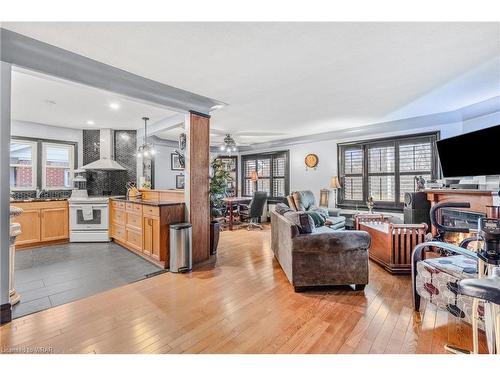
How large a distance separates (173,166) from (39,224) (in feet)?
10.3

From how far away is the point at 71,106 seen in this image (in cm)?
372

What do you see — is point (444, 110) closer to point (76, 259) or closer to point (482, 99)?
point (482, 99)

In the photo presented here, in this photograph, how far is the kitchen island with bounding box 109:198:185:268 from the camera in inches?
128

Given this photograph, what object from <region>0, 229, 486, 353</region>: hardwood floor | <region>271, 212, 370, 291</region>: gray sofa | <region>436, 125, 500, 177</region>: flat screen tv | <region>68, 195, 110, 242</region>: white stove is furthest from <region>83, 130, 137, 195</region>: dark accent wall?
<region>436, 125, 500, 177</region>: flat screen tv

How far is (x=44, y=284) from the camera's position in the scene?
2676 millimetres

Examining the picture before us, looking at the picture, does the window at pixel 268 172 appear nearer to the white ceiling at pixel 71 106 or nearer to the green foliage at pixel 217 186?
the green foliage at pixel 217 186

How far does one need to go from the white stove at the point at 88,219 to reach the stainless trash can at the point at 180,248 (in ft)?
7.54

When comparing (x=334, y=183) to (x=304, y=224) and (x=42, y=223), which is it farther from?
(x=42, y=223)

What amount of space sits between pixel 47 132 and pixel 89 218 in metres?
2.09

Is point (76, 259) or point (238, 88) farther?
point (76, 259)

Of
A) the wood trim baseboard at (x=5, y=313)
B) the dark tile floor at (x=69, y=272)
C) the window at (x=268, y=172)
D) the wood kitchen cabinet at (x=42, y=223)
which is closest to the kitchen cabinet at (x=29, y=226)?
the wood kitchen cabinet at (x=42, y=223)

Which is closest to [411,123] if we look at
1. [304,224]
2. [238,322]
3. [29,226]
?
[304,224]

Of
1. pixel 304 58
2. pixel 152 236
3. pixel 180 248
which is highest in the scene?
Answer: pixel 304 58
